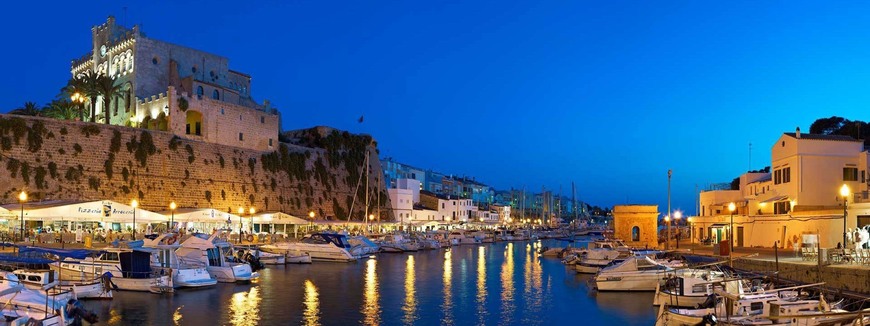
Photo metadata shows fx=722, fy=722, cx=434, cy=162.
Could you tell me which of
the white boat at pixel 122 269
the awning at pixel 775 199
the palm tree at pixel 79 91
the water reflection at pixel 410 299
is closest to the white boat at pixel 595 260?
the water reflection at pixel 410 299

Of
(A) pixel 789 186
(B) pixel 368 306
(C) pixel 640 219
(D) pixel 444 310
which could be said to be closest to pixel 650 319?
A: (D) pixel 444 310

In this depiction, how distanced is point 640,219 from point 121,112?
42.4 m

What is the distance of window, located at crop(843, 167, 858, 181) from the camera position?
37.0 m

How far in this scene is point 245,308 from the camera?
2230 cm

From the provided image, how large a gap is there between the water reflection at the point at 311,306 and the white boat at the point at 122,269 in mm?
4755

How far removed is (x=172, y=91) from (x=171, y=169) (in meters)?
6.21

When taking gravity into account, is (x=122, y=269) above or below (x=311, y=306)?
above

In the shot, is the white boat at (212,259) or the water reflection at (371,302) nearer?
the water reflection at (371,302)

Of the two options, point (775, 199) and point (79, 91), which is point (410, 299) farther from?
point (79, 91)

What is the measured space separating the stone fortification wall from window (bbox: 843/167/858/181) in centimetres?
4102

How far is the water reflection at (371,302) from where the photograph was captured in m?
20.8

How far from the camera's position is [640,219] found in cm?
5300

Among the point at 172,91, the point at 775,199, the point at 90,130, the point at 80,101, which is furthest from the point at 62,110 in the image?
the point at 775,199

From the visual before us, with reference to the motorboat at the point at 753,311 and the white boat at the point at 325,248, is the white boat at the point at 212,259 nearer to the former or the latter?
the white boat at the point at 325,248
